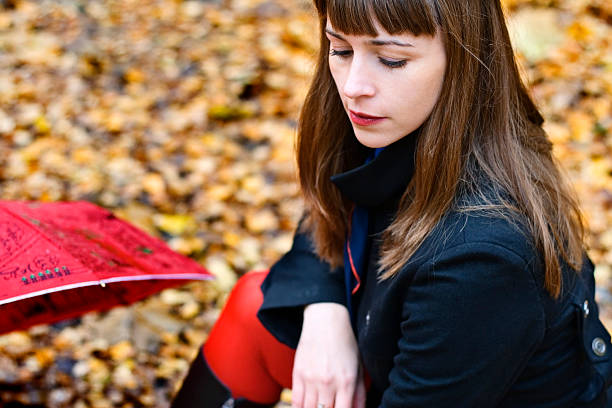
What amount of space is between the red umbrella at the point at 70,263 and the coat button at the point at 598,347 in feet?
3.23

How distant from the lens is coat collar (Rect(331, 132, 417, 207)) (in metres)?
1.43

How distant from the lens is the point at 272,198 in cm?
333

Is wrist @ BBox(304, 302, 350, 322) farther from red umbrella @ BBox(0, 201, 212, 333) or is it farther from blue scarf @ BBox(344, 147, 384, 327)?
red umbrella @ BBox(0, 201, 212, 333)

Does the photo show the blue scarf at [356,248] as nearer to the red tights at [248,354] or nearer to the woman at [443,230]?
the woman at [443,230]

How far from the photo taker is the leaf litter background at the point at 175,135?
8.29ft

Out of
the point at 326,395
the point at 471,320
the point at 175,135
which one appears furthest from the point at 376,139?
the point at 175,135

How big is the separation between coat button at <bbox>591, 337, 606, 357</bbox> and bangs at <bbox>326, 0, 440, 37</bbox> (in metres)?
0.78

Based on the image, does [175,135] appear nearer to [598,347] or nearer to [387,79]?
[387,79]

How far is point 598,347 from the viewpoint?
1.46 meters

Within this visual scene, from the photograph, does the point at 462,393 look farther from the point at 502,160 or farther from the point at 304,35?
the point at 304,35

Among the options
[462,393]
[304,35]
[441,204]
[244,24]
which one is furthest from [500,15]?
[244,24]

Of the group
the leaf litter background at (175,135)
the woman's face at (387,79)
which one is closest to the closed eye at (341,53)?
the woman's face at (387,79)

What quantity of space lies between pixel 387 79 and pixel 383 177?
270 millimetres

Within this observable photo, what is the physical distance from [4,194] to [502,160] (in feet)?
8.58
